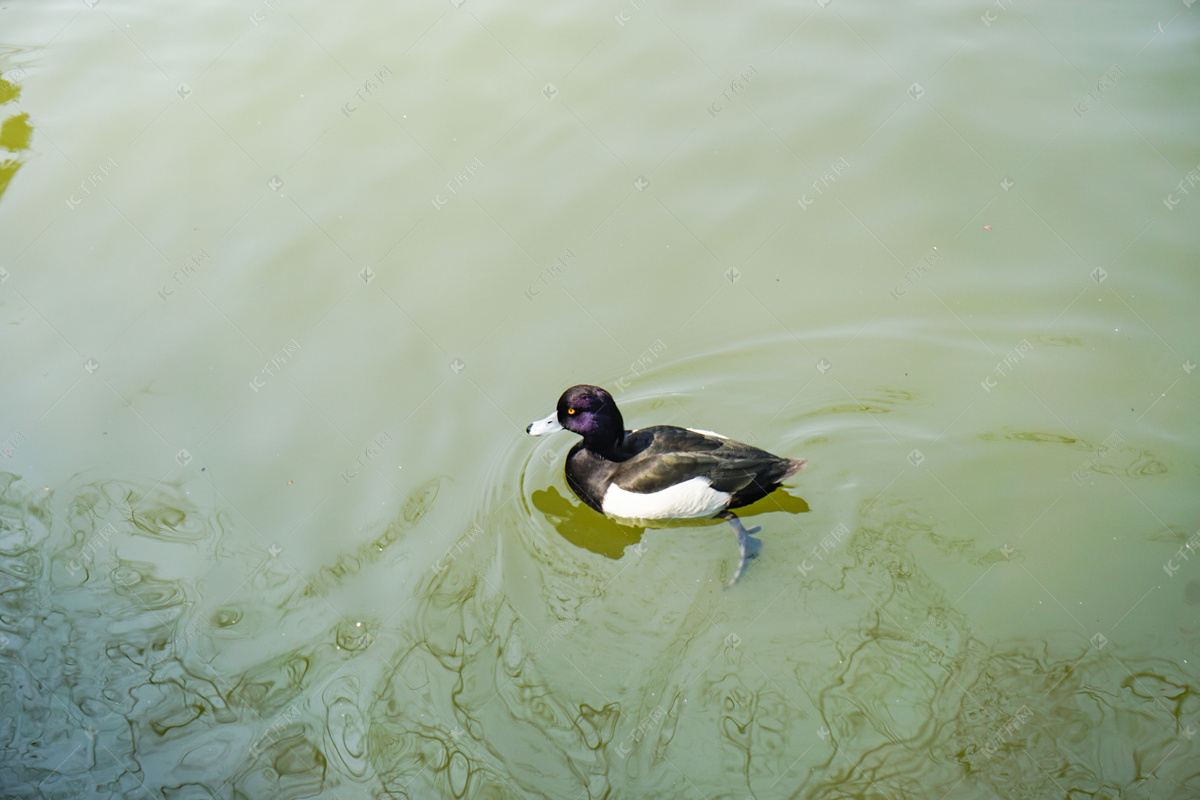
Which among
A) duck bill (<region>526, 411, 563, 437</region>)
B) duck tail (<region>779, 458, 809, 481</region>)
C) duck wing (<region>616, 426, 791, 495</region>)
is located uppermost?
duck bill (<region>526, 411, 563, 437</region>)

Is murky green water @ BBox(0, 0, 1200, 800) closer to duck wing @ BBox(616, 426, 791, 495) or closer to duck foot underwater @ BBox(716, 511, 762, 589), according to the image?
duck foot underwater @ BBox(716, 511, 762, 589)

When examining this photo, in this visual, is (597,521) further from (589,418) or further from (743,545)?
(743,545)

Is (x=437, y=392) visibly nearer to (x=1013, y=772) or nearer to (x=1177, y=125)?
(x=1013, y=772)

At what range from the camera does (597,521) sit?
18.6 feet

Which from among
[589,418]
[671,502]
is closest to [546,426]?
[589,418]

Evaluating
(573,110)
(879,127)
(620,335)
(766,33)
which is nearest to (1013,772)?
(620,335)

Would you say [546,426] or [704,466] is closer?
[704,466]

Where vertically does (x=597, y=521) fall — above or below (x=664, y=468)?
below

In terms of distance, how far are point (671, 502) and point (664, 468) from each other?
0.24 metres

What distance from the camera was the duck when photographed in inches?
206

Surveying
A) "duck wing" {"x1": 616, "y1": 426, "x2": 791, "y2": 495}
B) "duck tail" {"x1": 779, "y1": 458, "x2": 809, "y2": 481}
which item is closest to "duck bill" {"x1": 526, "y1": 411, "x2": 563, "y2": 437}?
"duck wing" {"x1": 616, "y1": 426, "x2": 791, "y2": 495}

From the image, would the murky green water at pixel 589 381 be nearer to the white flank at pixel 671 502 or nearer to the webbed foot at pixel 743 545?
the webbed foot at pixel 743 545

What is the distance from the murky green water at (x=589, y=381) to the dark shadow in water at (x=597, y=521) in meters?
0.03

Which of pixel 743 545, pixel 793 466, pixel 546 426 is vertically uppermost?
pixel 546 426
